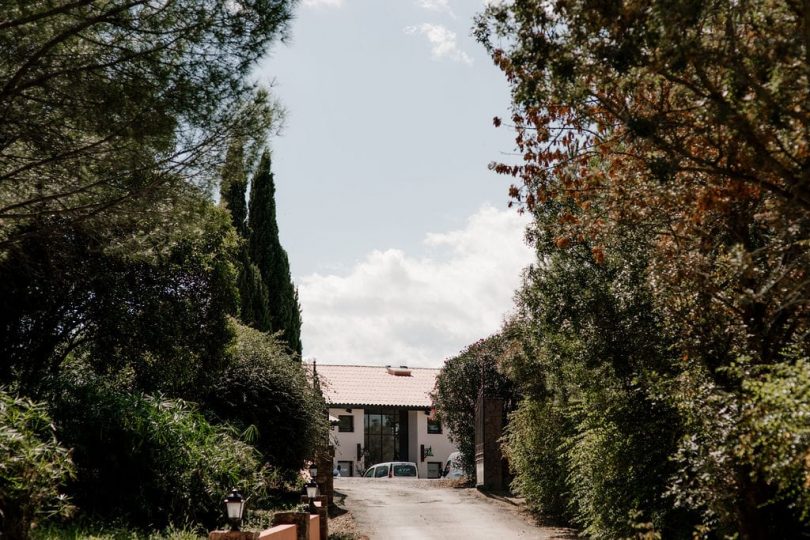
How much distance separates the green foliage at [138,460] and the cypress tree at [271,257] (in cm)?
1830

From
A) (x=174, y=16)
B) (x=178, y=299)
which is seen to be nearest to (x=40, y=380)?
(x=178, y=299)

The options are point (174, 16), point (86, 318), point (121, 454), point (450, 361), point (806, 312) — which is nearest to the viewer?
point (174, 16)

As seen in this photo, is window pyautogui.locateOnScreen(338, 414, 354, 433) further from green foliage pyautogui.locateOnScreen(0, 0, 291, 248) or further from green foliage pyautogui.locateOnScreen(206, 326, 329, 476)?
green foliage pyautogui.locateOnScreen(0, 0, 291, 248)

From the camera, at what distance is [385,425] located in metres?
47.1

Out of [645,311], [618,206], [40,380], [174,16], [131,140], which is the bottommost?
[40,380]

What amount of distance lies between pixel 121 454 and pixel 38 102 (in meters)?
5.09

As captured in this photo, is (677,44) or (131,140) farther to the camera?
(131,140)

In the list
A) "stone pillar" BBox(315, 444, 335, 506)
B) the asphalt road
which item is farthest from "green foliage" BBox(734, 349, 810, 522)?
"stone pillar" BBox(315, 444, 335, 506)

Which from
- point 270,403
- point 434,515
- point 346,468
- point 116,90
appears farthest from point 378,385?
point 116,90

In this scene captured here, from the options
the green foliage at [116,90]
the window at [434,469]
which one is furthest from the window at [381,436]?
the green foliage at [116,90]

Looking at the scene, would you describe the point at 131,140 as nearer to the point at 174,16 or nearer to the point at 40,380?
the point at 174,16

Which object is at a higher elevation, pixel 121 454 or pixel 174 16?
pixel 174 16

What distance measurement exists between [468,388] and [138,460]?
654 inches

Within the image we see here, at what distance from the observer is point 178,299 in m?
15.4
